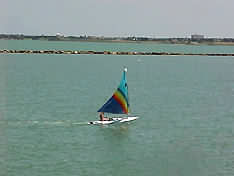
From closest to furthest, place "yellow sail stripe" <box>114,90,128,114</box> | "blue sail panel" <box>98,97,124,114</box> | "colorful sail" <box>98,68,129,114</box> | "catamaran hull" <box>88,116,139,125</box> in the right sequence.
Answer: "catamaran hull" <box>88,116,139,125</box>
"blue sail panel" <box>98,97,124,114</box>
"colorful sail" <box>98,68,129,114</box>
"yellow sail stripe" <box>114,90,128,114</box>

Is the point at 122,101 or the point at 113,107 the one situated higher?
the point at 122,101

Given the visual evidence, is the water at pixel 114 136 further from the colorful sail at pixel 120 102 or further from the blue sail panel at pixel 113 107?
the blue sail panel at pixel 113 107

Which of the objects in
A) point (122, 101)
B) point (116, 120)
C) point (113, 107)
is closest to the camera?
point (116, 120)

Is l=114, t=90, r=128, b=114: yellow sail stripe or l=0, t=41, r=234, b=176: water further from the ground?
l=114, t=90, r=128, b=114: yellow sail stripe

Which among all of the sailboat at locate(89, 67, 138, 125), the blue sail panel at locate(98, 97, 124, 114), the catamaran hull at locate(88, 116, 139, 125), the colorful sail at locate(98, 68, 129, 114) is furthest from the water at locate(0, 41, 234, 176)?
the blue sail panel at locate(98, 97, 124, 114)

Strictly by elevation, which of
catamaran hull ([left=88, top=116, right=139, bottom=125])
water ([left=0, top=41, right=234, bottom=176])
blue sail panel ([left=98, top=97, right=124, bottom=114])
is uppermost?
blue sail panel ([left=98, top=97, right=124, bottom=114])

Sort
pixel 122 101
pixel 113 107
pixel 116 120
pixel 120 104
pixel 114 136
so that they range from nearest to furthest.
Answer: pixel 114 136 → pixel 116 120 → pixel 113 107 → pixel 122 101 → pixel 120 104

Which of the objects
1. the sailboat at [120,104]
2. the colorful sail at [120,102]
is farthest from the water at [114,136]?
the colorful sail at [120,102]

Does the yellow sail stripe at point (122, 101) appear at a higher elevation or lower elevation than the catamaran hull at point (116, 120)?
higher

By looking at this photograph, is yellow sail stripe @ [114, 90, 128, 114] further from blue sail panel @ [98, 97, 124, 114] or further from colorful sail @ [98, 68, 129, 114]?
blue sail panel @ [98, 97, 124, 114]

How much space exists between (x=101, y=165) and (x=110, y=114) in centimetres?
1919

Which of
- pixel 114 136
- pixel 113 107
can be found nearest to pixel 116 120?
pixel 113 107

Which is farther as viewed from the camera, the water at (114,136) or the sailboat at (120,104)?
the sailboat at (120,104)

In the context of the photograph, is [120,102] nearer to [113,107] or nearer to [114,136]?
[113,107]
